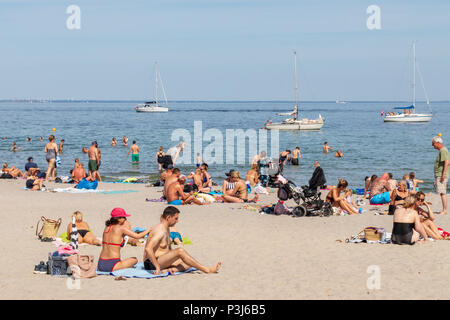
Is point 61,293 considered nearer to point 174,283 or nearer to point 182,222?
point 174,283

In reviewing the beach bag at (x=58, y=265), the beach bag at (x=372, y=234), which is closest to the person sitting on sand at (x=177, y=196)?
the beach bag at (x=372, y=234)

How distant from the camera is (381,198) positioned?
17.9 m

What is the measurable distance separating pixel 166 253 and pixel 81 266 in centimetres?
126

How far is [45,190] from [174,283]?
12722 mm

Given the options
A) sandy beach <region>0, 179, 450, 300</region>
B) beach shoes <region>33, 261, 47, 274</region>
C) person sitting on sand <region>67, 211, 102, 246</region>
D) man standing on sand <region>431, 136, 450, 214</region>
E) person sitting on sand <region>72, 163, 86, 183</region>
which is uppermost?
man standing on sand <region>431, 136, 450, 214</region>

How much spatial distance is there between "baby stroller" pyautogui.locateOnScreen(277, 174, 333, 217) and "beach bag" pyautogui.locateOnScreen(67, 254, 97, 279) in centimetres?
705

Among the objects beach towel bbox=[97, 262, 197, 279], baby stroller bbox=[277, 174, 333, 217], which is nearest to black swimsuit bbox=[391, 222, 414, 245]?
baby stroller bbox=[277, 174, 333, 217]

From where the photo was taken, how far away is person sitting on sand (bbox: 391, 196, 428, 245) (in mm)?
11695

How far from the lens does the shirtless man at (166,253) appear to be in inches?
365

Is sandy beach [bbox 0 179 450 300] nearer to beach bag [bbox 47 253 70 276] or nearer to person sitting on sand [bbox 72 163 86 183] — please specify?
beach bag [bbox 47 253 70 276]

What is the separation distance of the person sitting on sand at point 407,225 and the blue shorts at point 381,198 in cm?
593

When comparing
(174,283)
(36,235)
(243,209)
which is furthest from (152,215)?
(174,283)

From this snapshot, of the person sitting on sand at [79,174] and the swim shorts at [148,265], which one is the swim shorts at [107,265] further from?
the person sitting on sand at [79,174]

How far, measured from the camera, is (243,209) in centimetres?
1662
